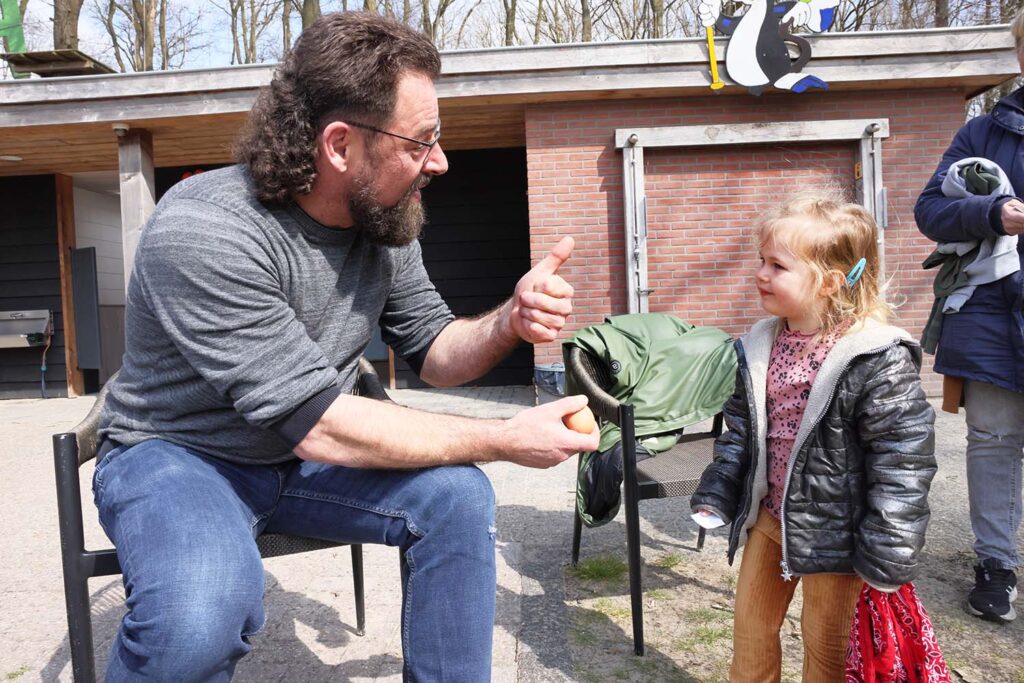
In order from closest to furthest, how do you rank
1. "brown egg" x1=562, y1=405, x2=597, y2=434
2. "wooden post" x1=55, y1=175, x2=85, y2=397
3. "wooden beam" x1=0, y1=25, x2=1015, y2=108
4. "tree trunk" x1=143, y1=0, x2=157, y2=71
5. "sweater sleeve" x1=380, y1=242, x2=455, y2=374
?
"brown egg" x1=562, y1=405, x2=597, y2=434 < "sweater sleeve" x1=380, y1=242, x2=455, y2=374 < "wooden beam" x1=0, y1=25, x2=1015, y2=108 < "wooden post" x1=55, y1=175, x2=85, y2=397 < "tree trunk" x1=143, y1=0, x2=157, y2=71

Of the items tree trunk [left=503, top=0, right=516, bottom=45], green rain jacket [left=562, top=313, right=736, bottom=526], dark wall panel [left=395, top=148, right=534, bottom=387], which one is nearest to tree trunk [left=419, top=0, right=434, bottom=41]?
tree trunk [left=503, top=0, right=516, bottom=45]

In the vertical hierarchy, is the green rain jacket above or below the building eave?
below

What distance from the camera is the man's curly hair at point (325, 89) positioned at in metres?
1.79

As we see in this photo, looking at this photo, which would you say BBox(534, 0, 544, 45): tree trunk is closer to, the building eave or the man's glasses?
the building eave

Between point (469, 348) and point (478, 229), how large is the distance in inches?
282

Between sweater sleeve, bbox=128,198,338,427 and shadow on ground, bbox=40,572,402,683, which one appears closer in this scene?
sweater sleeve, bbox=128,198,338,427

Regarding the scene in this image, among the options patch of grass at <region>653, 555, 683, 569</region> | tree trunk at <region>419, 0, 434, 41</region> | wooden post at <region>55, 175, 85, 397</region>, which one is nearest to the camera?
patch of grass at <region>653, 555, 683, 569</region>

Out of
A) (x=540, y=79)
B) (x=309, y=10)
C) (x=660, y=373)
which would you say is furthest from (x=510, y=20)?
(x=660, y=373)

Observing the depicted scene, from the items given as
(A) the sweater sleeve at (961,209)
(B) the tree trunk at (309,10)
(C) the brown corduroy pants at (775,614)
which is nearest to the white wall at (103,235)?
(B) the tree trunk at (309,10)

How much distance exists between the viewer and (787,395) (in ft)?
6.61

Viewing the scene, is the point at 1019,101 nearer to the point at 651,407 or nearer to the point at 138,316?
the point at 651,407

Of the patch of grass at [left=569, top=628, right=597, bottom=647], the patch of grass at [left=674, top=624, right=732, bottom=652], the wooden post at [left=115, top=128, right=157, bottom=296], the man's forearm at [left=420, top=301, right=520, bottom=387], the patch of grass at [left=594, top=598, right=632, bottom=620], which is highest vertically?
the wooden post at [left=115, top=128, right=157, bottom=296]

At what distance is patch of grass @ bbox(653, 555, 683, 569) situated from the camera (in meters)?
3.08

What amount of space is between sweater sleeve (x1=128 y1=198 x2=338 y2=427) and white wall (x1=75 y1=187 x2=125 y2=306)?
33.1 feet
